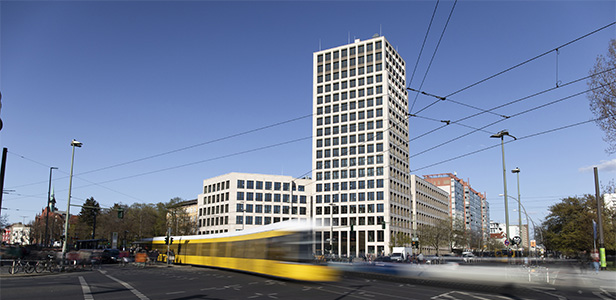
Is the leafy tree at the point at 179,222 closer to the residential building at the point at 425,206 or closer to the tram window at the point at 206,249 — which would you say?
the residential building at the point at 425,206

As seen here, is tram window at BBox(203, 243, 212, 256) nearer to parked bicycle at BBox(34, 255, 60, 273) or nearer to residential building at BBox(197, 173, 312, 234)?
parked bicycle at BBox(34, 255, 60, 273)

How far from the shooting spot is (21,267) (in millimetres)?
28312

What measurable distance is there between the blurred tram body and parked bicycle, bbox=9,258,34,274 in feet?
38.3

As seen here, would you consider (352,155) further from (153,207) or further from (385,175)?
(153,207)

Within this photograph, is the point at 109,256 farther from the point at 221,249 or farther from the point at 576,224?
the point at 576,224

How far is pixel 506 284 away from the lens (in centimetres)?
2378

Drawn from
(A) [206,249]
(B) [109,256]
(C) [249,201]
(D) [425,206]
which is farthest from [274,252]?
(D) [425,206]

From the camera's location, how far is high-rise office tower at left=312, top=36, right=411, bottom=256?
92.7 m

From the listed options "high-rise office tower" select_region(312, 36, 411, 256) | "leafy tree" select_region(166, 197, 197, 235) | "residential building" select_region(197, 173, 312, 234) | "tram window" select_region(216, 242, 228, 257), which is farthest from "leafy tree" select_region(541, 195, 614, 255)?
"leafy tree" select_region(166, 197, 197, 235)

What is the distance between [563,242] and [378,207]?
39.5 m

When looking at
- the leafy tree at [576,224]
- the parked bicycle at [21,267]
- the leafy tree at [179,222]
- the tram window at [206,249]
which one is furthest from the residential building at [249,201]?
the parked bicycle at [21,267]

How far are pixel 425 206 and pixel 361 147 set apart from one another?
3255 centimetres

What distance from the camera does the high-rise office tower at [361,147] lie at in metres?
92.7

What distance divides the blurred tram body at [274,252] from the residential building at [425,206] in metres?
69.1
